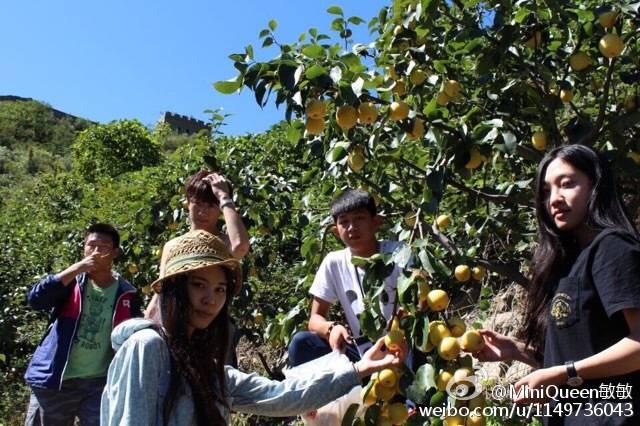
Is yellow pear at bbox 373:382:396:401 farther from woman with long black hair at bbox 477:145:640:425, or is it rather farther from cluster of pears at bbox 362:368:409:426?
woman with long black hair at bbox 477:145:640:425

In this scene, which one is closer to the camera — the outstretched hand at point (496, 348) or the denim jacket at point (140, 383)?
the denim jacket at point (140, 383)

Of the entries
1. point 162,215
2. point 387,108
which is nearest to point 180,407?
point 387,108

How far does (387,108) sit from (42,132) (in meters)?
31.1

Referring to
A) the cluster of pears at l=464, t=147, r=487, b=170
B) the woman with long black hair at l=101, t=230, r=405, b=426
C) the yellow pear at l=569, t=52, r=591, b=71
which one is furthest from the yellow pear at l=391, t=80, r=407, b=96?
the woman with long black hair at l=101, t=230, r=405, b=426

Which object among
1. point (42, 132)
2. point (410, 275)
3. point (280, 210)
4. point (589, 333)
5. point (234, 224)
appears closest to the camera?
point (589, 333)

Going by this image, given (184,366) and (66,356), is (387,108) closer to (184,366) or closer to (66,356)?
(184,366)

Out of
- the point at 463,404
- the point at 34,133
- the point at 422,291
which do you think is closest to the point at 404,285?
the point at 422,291

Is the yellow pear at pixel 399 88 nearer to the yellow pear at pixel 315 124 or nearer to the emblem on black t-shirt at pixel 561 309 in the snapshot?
the yellow pear at pixel 315 124

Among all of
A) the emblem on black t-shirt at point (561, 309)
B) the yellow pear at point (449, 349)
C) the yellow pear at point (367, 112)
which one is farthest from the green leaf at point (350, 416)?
the yellow pear at point (367, 112)

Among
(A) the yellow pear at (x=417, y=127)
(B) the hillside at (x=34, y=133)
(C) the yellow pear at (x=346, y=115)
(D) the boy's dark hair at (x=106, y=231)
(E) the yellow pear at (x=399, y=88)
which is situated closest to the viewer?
(C) the yellow pear at (x=346, y=115)

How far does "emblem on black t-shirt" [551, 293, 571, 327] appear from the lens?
1.26m

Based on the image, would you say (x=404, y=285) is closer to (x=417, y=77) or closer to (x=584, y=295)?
(x=584, y=295)

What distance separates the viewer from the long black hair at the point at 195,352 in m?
1.27

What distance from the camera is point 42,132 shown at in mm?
29859
